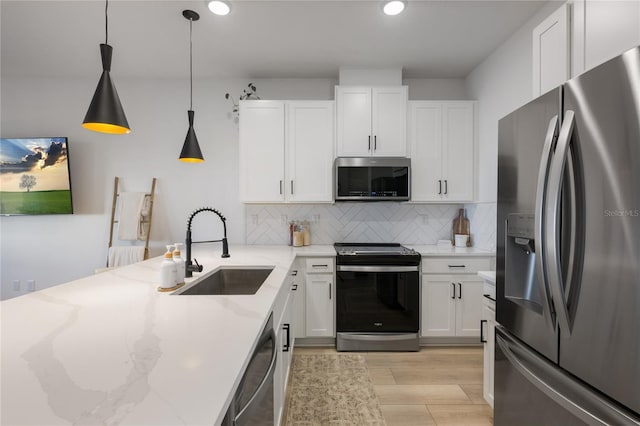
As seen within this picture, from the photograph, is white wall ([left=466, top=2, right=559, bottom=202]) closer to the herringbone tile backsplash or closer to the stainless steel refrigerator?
the herringbone tile backsplash

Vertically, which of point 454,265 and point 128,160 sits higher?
point 128,160

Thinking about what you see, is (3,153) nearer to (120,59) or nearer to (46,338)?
(120,59)

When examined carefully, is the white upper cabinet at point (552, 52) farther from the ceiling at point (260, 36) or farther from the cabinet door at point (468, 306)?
the cabinet door at point (468, 306)

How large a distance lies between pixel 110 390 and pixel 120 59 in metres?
3.39

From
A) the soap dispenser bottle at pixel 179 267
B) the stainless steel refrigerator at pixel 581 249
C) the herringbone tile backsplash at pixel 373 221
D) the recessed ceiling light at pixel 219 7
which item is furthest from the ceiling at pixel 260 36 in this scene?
the soap dispenser bottle at pixel 179 267

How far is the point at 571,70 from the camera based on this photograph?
52.0 inches

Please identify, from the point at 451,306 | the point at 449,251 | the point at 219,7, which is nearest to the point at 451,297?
the point at 451,306

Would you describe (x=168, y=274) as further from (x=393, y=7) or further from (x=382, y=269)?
(x=393, y=7)

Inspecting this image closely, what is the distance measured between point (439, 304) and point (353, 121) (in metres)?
2.00

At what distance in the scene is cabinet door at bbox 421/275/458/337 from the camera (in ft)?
9.23

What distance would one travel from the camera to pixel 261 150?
3.07 metres

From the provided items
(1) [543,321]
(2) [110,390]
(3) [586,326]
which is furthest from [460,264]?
(2) [110,390]

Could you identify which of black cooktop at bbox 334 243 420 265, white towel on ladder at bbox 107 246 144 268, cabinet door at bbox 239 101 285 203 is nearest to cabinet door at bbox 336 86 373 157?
cabinet door at bbox 239 101 285 203

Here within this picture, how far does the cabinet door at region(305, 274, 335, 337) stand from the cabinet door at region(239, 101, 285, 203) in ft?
3.03
